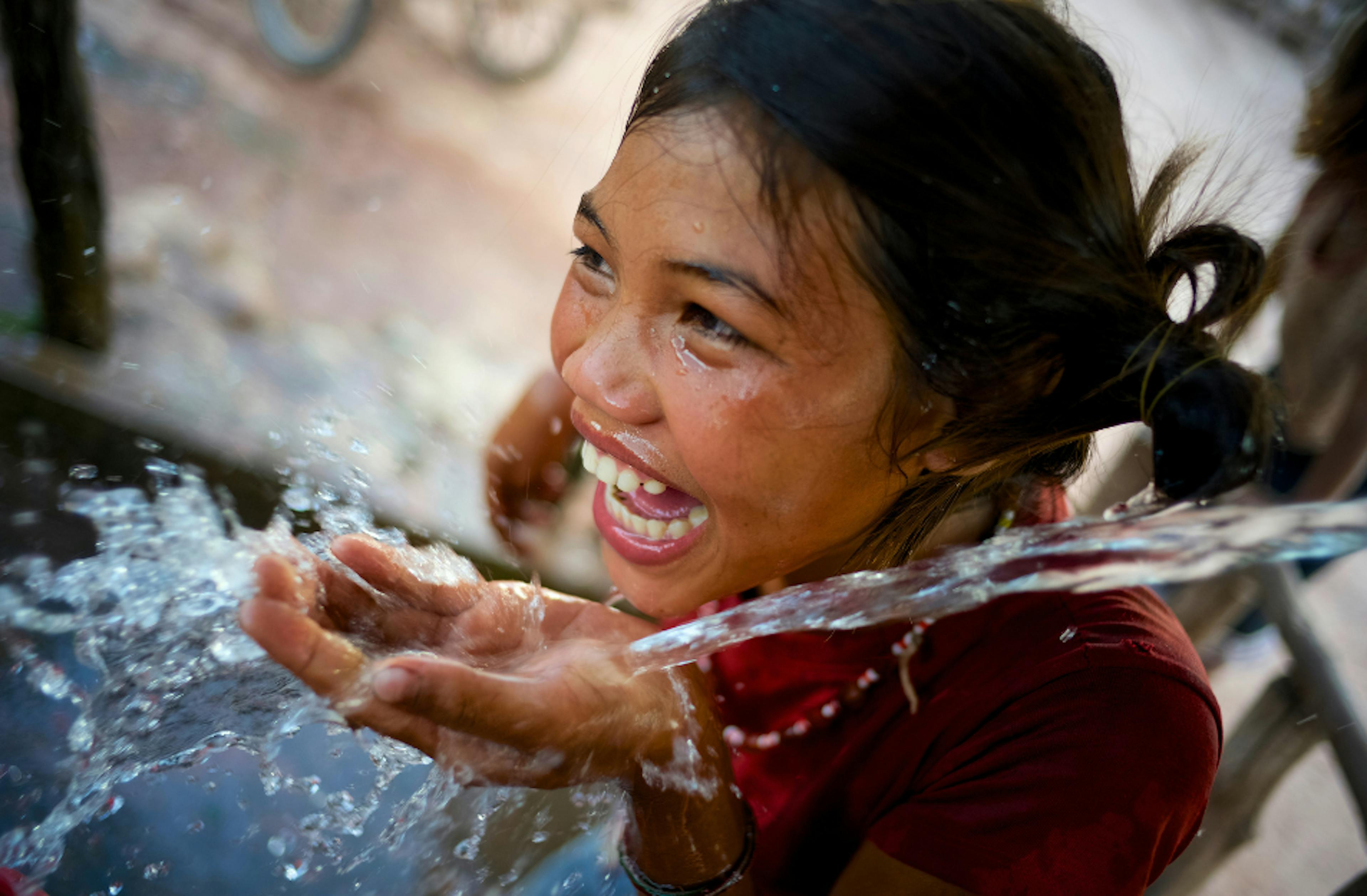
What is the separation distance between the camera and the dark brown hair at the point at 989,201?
3.58 feet

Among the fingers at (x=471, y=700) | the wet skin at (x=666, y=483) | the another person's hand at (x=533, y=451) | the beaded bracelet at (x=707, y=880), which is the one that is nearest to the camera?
the fingers at (x=471, y=700)

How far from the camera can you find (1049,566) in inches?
52.0

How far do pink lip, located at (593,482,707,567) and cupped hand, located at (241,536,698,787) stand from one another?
147mm

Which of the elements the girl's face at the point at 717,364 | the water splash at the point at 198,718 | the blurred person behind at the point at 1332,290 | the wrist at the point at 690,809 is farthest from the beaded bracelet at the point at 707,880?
the blurred person behind at the point at 1332,290

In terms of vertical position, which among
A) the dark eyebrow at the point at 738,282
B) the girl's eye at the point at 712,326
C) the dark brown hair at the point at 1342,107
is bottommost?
the girl's eye at the point at 712,326

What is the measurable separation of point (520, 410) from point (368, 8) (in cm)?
431

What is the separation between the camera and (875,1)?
1.12 meters

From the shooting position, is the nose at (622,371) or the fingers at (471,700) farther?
the nose at (622,371)

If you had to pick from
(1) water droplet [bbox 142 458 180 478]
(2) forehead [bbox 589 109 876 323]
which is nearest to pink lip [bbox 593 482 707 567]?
(2) forehead [bbox 589 109 876 323]

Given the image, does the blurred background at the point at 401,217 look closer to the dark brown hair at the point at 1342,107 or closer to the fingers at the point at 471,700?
the dark brown hair at the point at 1342,107

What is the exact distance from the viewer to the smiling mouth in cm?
134

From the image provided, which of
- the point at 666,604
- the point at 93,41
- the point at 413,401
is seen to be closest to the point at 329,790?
the point at 666,604

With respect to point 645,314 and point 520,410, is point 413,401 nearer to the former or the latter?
point 520,410

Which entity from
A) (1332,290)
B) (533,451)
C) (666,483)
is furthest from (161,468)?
(1332,290)
